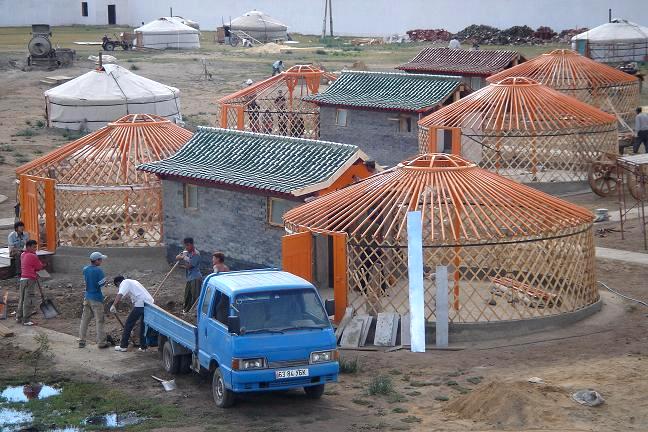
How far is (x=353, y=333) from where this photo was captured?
623 inches

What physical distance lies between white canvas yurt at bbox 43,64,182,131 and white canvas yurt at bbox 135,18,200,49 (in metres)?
24.9

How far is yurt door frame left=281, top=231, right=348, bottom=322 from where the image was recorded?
16.3 metres

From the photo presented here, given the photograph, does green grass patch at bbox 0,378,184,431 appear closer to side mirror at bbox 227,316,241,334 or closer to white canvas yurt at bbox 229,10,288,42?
side mirror at bbox 227,316,241,334

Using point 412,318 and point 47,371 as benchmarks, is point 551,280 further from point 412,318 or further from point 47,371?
point 47,371

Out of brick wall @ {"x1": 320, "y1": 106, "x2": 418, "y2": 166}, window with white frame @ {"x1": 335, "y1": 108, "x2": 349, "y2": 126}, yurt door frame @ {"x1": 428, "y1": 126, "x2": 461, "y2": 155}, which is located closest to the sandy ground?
yurt door frame @ {"x1": 428, "y1": 126, "x2": 461, "y2": 155}

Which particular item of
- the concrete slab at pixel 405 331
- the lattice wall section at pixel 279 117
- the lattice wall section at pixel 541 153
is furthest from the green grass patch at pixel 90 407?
the lattice wall section at pixel 279 117

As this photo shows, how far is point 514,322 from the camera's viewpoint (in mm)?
16094

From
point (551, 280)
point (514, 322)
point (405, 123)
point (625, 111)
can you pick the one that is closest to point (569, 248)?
point (551, 280)

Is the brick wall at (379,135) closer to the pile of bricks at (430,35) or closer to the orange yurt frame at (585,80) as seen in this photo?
the orange yurt frame at (585,80)

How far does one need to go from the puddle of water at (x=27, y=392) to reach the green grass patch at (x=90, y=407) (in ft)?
0.58

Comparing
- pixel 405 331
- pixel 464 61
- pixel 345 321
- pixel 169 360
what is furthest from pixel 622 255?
pixel 464 61

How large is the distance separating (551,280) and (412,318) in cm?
248

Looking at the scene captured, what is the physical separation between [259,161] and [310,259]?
11.3ft

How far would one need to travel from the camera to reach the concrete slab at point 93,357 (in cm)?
1499
